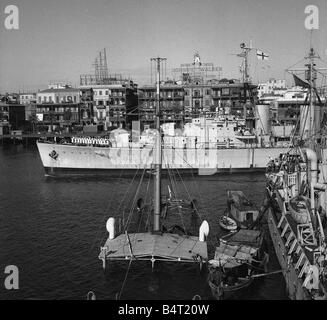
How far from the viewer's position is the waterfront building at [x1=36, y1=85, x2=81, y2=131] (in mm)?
105188

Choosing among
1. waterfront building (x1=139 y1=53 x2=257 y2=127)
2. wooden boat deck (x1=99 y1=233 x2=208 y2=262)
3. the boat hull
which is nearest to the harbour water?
the boat hull

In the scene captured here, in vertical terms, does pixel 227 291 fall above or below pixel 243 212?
below

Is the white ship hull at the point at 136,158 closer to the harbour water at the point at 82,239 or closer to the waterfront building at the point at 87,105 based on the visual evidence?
the harbour water at the point at 82,239

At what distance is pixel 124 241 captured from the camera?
75.2 ft

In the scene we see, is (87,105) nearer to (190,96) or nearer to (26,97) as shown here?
(190,96)

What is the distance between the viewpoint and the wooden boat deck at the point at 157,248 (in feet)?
68.1

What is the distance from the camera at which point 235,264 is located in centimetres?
2062

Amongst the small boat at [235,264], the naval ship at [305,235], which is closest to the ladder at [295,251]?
the naval ship at [305,235]

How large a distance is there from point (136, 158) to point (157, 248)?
112ft

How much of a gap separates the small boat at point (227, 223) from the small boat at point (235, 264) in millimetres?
4479

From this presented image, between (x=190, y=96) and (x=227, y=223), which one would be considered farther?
(x=190, y=96)

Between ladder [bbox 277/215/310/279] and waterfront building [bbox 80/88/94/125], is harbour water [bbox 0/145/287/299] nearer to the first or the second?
ladder [bbox 277/215/310/279]

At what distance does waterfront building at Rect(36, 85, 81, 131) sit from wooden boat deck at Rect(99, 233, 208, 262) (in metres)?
85.0

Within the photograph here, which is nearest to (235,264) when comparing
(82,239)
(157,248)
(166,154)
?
(157,248)
